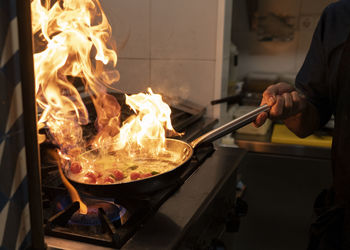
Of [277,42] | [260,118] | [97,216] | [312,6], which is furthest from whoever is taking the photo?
[277,42]

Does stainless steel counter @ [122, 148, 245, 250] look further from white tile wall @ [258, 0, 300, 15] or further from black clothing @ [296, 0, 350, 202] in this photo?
white tile wall @ [258, 0, 300, 15]

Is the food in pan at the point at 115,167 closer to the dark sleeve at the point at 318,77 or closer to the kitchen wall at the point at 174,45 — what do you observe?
the dark sleeve at the point at 318,77

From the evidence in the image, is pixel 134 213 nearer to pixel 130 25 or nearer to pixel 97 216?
pixel 97 216

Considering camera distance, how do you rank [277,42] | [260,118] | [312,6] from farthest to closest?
[277,42]
[312,6]
[260,118]

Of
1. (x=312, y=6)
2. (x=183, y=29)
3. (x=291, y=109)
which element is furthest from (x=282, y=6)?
(x=291, y=109)

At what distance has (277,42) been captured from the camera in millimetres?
2572

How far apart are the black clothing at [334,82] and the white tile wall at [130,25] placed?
0.89 meters

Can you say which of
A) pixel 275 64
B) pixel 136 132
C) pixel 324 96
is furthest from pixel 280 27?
pixel 136 132

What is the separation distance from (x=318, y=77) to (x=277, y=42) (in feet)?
4.51

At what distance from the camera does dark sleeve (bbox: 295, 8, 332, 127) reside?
1.27 metres

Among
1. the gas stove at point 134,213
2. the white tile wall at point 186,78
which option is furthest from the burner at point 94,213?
the white tile wall at point 186,78

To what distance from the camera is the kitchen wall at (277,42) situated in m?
2.47

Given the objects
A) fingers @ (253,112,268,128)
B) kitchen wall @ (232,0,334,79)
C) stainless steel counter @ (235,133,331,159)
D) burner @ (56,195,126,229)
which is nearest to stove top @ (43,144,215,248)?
burner @ (56,195,126,229)

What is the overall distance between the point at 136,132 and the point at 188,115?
573 mm
